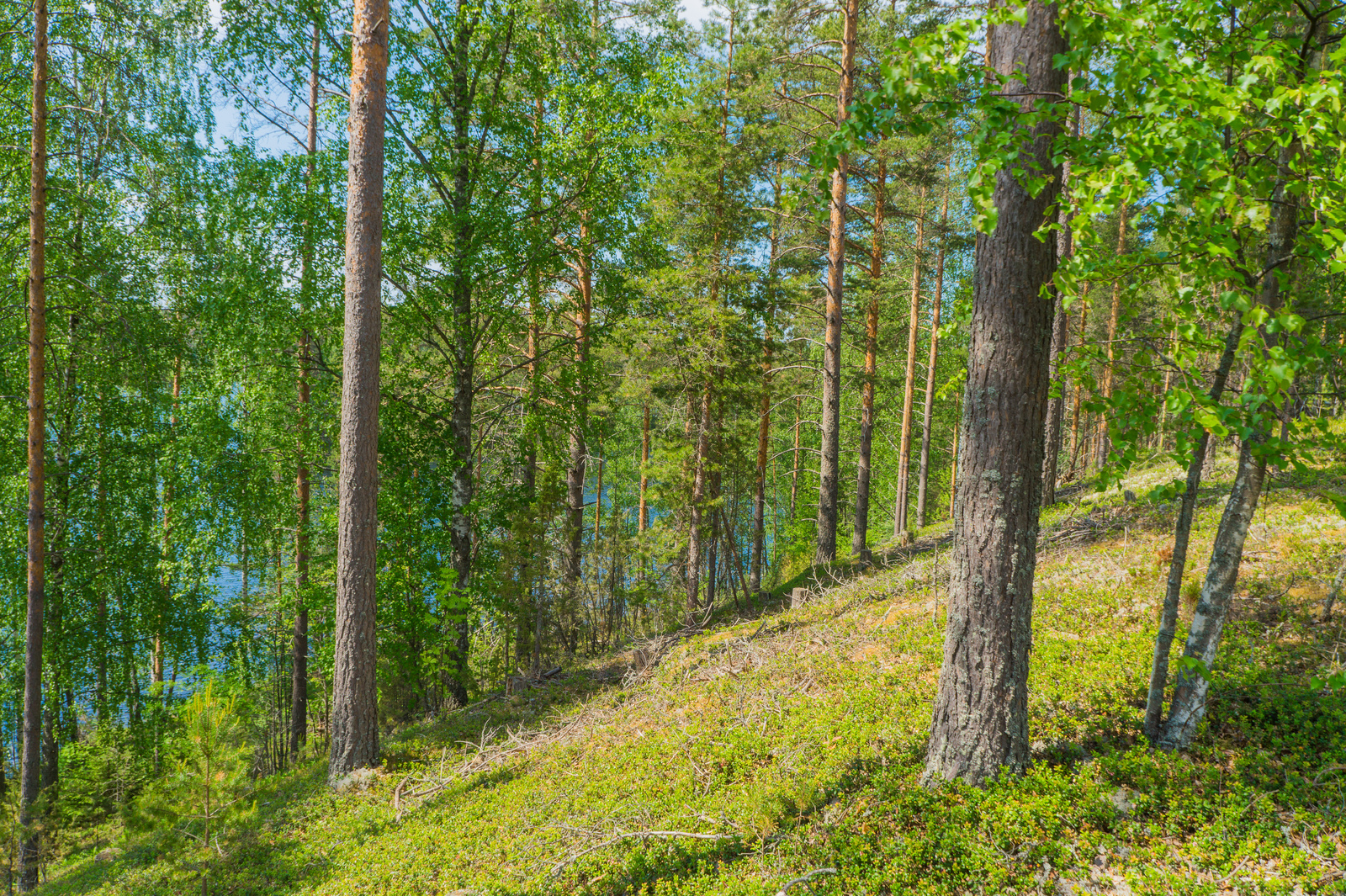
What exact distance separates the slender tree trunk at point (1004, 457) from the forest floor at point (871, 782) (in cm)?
41

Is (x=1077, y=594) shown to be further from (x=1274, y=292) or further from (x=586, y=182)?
(x=586, y=182)

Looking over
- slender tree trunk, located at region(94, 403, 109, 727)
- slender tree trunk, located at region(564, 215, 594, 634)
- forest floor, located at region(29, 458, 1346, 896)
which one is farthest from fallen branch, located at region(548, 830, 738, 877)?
slender tree trunk, located at region(94, 403, 109, 727)

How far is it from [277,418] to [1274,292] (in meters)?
11.9

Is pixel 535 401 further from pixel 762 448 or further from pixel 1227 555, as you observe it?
pixel 762 448

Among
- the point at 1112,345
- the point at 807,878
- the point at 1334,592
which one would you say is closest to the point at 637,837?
the point at 807,878

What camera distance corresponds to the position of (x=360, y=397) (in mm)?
6473

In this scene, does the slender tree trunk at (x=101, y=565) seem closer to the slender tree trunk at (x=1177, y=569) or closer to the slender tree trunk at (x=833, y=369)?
the slender tree trunk at (x=833, y=369)

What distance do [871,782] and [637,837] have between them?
161cm

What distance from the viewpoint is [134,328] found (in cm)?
1020

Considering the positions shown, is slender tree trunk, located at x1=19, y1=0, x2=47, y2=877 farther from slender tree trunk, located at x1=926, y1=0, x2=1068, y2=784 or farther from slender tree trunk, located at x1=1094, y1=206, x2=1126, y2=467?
slender tree trunk, located at x1=1094, y1=206, x2=1126, y2=467

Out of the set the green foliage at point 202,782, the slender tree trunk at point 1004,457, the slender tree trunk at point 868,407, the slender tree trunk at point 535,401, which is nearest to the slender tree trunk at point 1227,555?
the slender tree trunk at point 1004,457

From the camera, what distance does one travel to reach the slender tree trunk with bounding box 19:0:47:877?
7.82 meters

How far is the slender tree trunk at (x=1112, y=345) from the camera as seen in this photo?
11.0 feet

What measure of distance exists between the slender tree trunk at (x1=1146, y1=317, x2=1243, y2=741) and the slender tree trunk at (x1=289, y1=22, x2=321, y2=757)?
10331 millimetres
